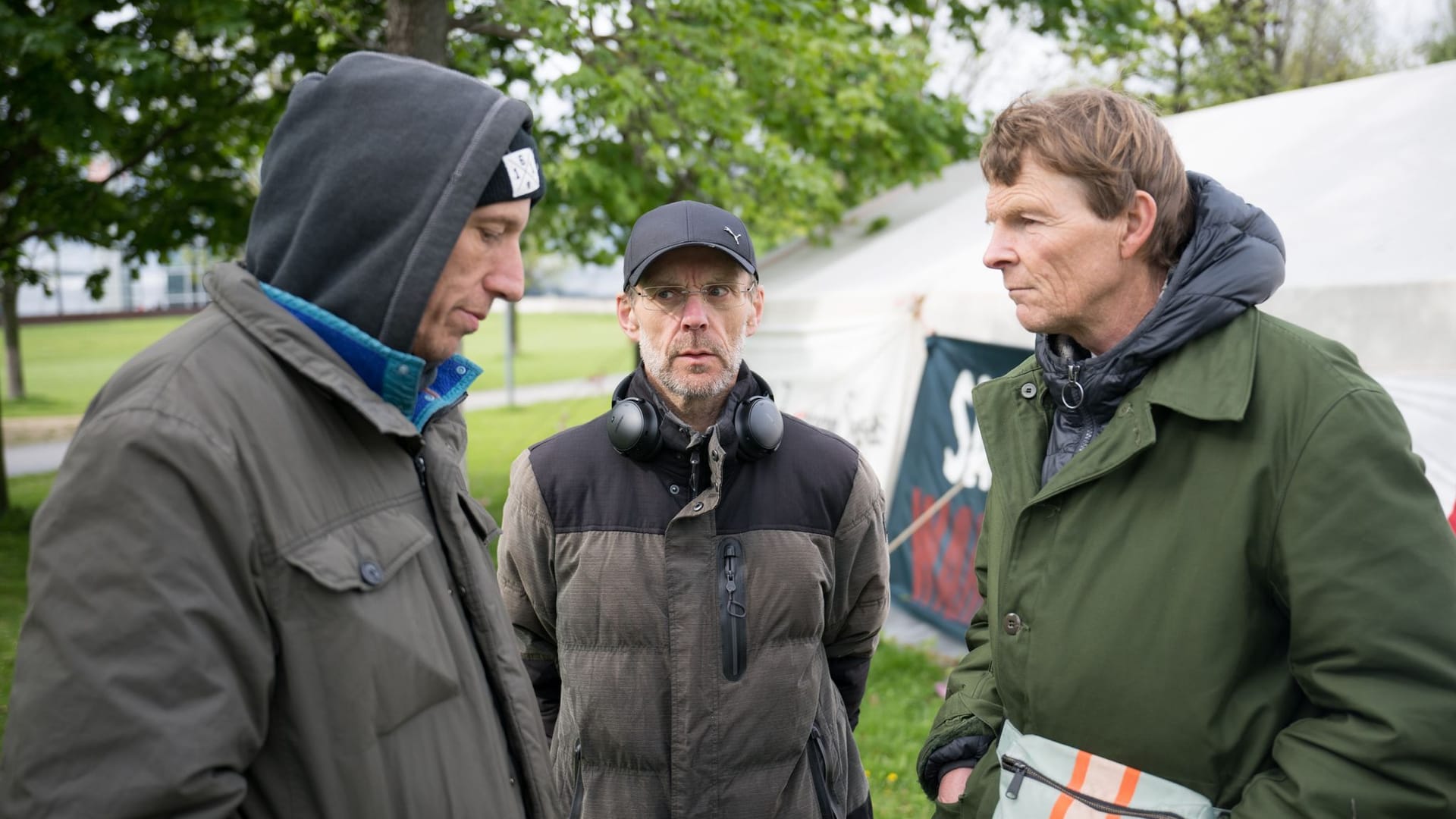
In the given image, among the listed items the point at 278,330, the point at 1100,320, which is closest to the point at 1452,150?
the point at 1100,320

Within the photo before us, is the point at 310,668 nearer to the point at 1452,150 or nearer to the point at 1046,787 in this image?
the point at 1046,787

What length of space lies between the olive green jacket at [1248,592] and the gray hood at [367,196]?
1.07m

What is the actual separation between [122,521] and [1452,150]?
6.26 metres

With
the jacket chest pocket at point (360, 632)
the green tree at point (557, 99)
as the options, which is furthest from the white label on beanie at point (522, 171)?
the green tree at point (557, 99)

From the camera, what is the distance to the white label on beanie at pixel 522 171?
1574 millimetres

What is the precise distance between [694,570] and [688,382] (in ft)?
1.49

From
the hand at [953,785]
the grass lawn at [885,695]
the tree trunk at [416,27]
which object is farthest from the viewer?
the tree trunk at [416,27]

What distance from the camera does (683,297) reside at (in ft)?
8.60

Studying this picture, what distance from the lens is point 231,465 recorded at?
1244mm

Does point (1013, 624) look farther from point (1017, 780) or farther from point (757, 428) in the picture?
point (757, 428)

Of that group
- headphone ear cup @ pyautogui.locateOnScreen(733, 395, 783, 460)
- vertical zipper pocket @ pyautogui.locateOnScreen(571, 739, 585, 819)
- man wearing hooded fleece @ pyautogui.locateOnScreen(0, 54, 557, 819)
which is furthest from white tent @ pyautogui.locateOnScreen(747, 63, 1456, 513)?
man wearing hooded fleece @ pyautogui.locateOnScreen(0, 54, 557, 819)

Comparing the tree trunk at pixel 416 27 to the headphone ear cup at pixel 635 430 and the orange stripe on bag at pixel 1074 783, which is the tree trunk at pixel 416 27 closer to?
the headphone ear cup at pixel 635 430

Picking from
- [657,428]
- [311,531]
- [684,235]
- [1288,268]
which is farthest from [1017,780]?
[1288,268]

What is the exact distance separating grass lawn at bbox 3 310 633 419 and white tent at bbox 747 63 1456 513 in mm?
13139
